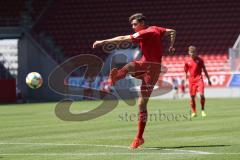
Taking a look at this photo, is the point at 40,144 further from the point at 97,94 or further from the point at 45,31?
the point at 45,31

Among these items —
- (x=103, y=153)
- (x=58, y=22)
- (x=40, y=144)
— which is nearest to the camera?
(x=103, y=153)

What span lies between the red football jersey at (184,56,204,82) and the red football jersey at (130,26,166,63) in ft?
36.0

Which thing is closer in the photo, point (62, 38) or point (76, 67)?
point (76, 67)

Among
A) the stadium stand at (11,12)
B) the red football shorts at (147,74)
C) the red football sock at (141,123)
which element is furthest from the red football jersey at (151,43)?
the stadium stand at (11,12)

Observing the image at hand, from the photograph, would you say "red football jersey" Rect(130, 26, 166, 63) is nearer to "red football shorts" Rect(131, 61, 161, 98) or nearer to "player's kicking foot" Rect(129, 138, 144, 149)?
"red football shorts" Rect(131, 61, 161, 98)

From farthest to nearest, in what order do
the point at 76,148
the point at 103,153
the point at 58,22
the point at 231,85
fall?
the point at 58,22 → the point at 231,85 → the point at 76,148 → the point at 103,153

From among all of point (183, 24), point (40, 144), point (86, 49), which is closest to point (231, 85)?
point (183, 24)

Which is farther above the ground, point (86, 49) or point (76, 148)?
point (86, 49)

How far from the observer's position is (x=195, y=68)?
23.6 m

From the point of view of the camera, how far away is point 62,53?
48.7m

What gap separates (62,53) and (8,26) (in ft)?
14.2

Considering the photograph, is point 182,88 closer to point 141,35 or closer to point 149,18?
point 149,18

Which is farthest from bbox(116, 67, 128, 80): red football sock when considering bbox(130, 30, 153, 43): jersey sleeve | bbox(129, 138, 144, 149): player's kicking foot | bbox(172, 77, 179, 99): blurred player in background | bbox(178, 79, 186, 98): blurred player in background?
bbox(178, 79, 186, 98): blurred player in background

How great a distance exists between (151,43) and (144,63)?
0.39 m
